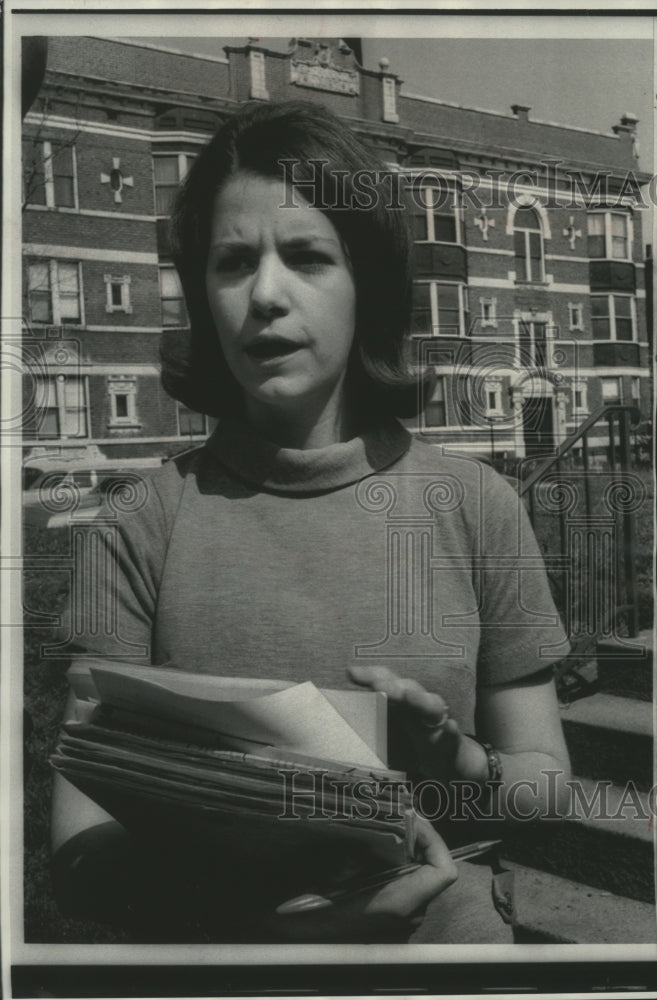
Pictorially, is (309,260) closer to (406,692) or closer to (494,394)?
(494,394)

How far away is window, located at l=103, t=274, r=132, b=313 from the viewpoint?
2.81 meters

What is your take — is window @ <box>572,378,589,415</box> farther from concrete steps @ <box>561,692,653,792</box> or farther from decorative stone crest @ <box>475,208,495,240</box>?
concrete steps @ <box>561,692,653,792</box>

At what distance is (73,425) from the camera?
2828 millimetres

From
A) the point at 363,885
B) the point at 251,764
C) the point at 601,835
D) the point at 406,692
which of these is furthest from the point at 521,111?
the point at 363,885

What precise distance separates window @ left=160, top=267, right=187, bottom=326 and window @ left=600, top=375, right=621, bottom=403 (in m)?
1.30

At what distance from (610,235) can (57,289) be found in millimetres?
1725

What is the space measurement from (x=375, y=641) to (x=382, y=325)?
94cm

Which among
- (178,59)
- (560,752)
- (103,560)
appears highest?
(178,59)

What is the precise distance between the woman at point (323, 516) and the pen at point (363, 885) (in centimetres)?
4

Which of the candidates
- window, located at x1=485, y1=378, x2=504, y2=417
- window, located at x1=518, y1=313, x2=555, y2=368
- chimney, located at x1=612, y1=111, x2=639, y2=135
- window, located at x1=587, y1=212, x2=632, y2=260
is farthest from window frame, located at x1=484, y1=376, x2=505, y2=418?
chimney, located at x1=612, y1=111, x2=639, y2=135

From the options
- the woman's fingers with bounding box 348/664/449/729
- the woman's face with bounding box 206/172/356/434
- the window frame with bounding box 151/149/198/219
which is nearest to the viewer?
the woman's fingers with bounding box 348/664/449/729

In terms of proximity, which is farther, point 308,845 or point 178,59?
point 178,59

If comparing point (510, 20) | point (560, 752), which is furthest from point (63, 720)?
point (510, 20)

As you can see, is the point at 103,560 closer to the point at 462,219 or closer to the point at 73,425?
the point at 73,425
